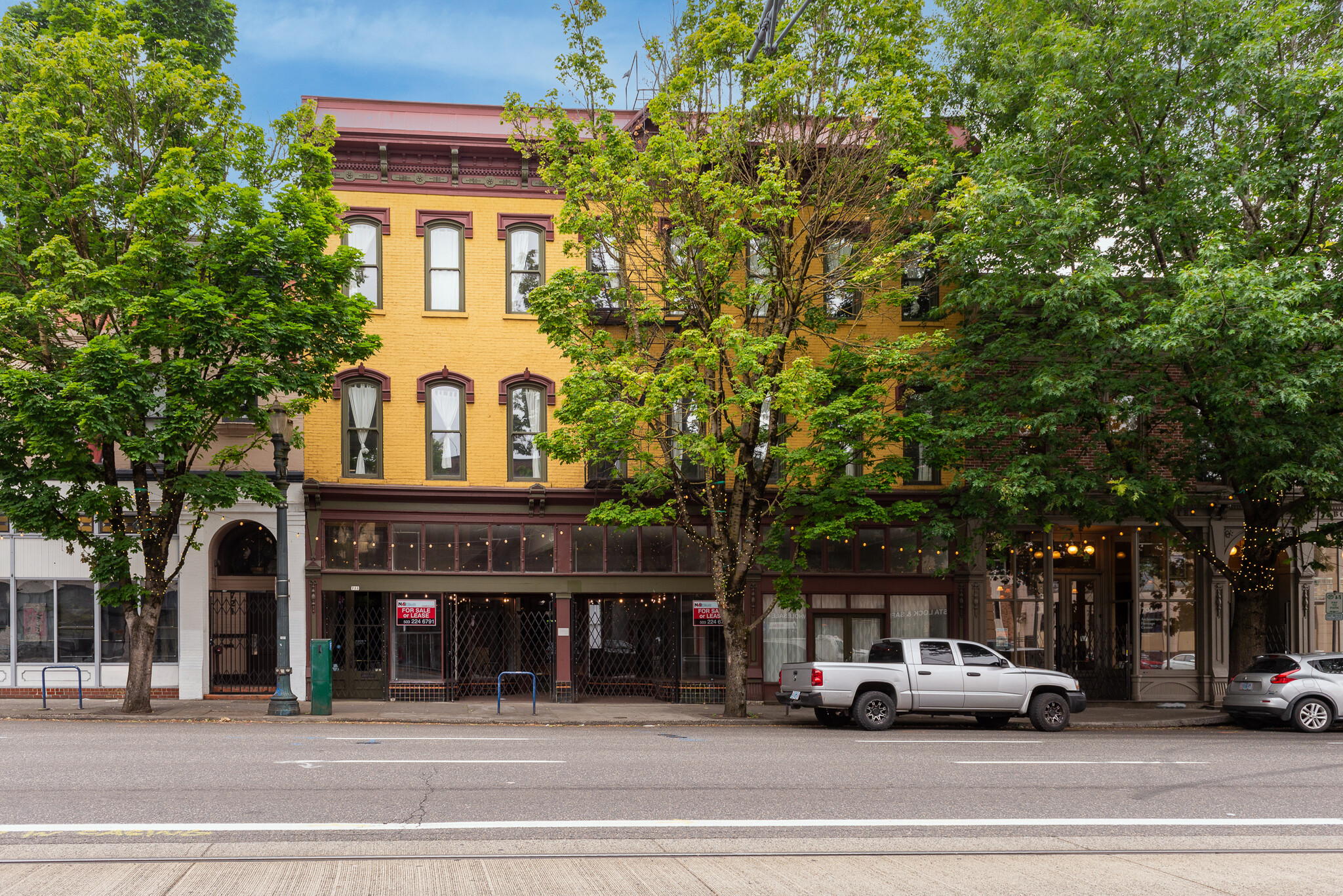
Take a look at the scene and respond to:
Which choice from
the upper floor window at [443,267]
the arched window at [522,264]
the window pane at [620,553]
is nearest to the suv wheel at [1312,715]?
the window pane at [620,553]

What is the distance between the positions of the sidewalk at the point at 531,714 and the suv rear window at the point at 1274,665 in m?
1.73

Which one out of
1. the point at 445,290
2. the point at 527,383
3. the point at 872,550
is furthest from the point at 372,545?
the point at 872,550

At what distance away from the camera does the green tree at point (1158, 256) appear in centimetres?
1692

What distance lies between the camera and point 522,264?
2350cm

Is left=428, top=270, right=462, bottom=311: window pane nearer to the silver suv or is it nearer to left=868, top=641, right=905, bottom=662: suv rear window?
left=868, top=641, right=905, bottom=662: suv rear window

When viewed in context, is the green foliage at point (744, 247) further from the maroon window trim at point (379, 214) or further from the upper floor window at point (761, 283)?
the maroon window trim at point (379, 214)

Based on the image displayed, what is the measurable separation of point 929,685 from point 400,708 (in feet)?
33.0

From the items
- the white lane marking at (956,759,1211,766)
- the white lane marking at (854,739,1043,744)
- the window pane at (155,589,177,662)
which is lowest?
the white lane marking at (854,739,1043,744)

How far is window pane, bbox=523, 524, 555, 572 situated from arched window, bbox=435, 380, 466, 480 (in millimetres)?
1945

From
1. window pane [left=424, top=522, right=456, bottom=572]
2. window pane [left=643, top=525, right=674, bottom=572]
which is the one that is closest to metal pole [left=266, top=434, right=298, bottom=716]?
window pane [left=424, top=522, right=456, bottom=572]

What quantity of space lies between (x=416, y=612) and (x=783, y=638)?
8.04 metres

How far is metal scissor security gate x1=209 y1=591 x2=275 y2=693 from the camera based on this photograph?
22.3 meters

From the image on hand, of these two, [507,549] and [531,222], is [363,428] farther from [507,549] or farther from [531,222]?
[531,222]

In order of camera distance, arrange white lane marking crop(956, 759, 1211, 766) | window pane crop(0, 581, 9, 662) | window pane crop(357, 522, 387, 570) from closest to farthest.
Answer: white lane marking crop(956, 759, 1211, 766), window pane crop(0, 581, 9, 662), window pane crop(357, 522, 387, 570)
